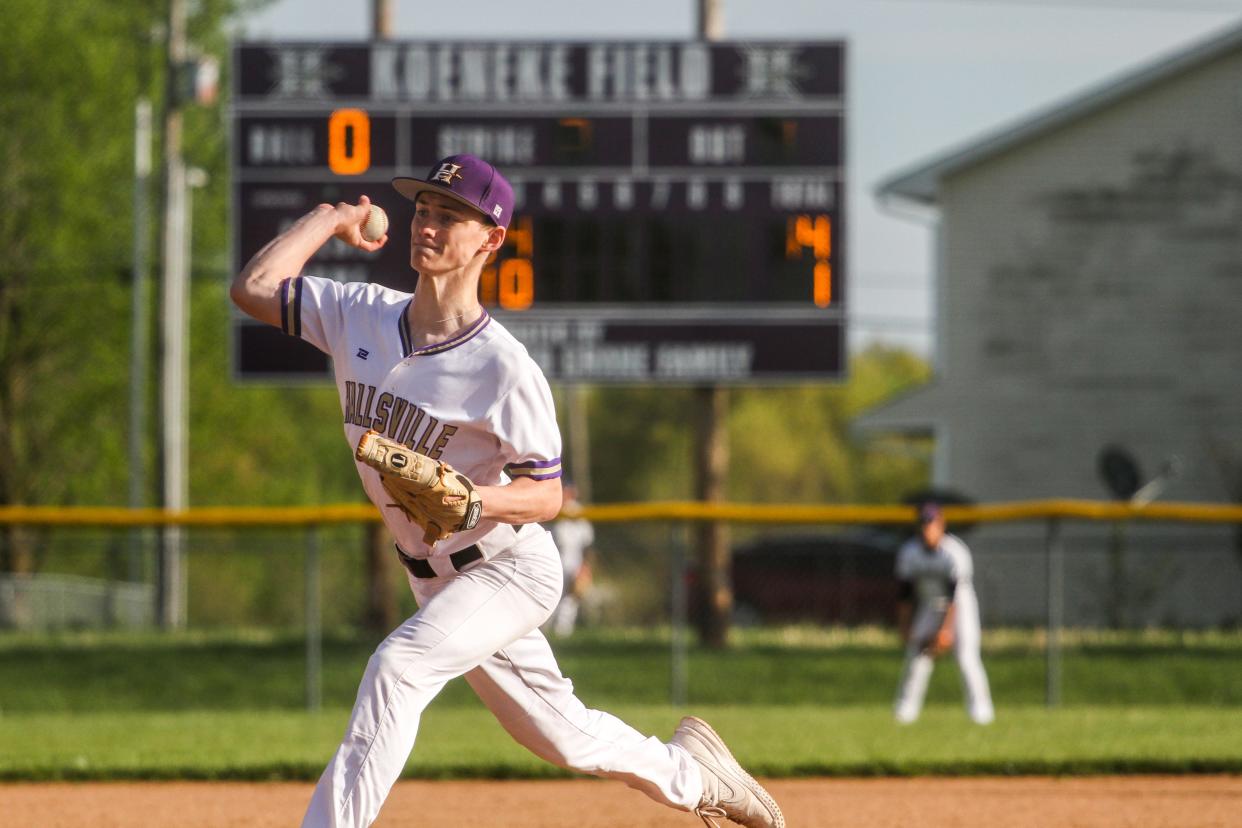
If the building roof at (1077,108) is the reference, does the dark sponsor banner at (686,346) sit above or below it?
below

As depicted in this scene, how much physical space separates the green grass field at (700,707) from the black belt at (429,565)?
4.61 metres

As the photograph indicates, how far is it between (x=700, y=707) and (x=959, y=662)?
7.25ft

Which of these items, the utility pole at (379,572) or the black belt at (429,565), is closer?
the black belt at (429,565)

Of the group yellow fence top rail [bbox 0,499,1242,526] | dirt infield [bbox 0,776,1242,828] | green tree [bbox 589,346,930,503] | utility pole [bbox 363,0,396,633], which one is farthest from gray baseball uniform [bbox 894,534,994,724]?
green tree [bbox 589,346,930,503]

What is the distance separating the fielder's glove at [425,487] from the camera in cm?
455

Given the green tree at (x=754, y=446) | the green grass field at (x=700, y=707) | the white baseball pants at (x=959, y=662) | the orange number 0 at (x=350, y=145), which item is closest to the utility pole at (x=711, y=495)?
the green grass field at (x=700, y=707)

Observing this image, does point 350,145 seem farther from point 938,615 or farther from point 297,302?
point 297,302

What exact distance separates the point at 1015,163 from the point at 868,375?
145 ft

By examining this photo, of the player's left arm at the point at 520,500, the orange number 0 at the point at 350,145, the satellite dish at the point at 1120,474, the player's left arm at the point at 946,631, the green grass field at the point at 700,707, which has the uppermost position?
the orange number 0 at the point at 350,145

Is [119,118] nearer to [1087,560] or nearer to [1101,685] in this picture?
[1087,560]

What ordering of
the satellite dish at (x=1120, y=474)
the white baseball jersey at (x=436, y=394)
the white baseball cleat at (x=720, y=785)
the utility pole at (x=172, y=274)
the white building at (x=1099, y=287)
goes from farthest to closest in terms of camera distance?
the white building at (x=1099, y=287)
the utility pole at (x=172, y=274)
the satellite dish at (x=1120, y=474)
the white baseball cleat at (x=720, y=785)
the white baseball jersey at (x=436, y=394)

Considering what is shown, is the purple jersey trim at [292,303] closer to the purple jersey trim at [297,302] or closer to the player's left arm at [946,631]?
the purple jersey trim at [297,302]

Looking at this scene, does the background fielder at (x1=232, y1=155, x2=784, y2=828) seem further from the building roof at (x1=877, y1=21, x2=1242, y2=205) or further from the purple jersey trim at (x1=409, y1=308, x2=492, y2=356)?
the building roof at (x1=877, y1=21, x2=1242, y2=205)

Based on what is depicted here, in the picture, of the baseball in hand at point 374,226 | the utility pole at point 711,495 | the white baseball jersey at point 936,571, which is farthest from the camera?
the utility pole at point 711,495
